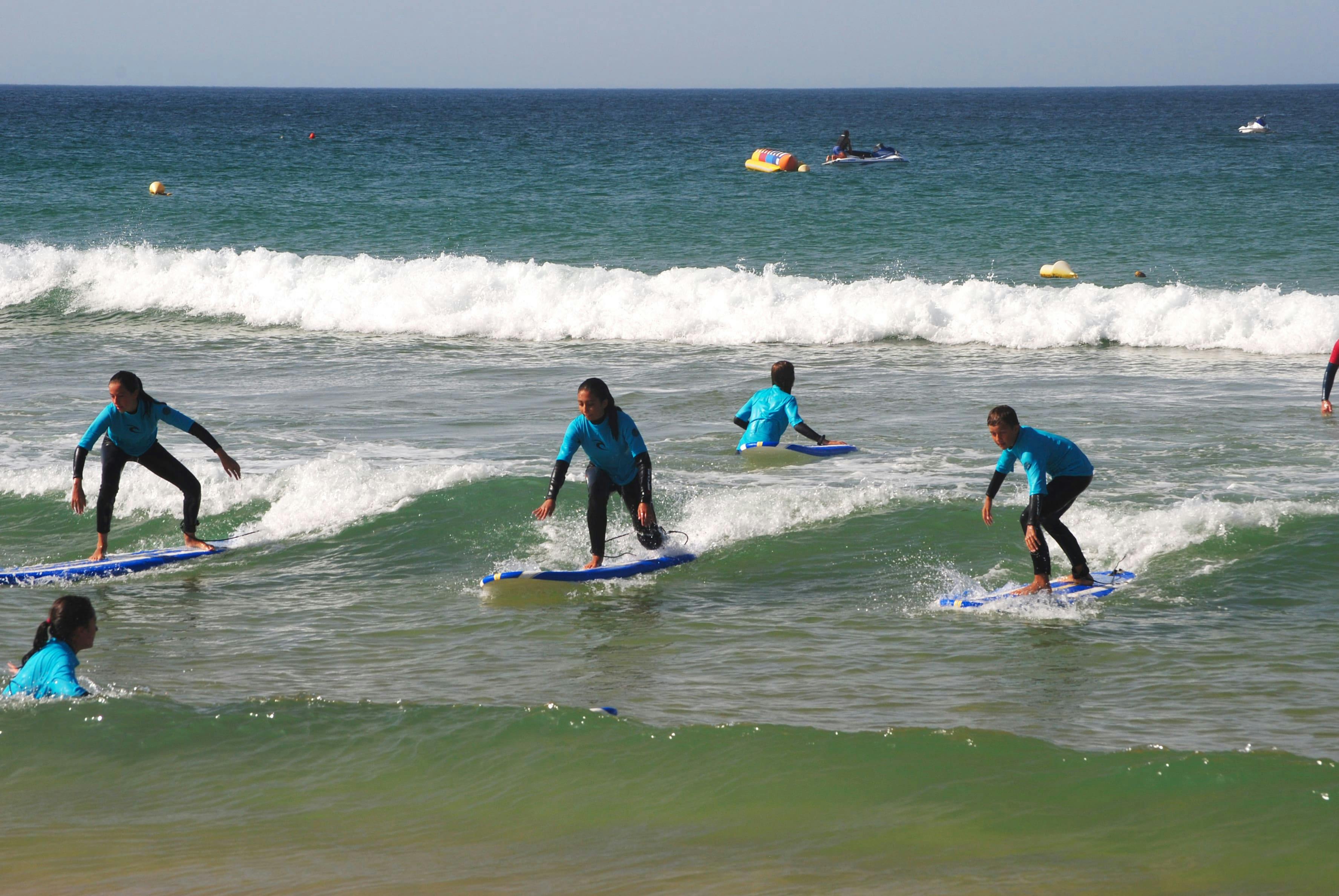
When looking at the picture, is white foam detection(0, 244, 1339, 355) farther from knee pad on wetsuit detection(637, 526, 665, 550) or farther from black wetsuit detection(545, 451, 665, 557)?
black wetsuit detection(545, 451, 665, 557)

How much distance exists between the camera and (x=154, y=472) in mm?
9930

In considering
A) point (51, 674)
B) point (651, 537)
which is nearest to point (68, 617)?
point (51, 674)

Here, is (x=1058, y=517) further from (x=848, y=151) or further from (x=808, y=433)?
(x=848, y=151)

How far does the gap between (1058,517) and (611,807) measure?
398 cm

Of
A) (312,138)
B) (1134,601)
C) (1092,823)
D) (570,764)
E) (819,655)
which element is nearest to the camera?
(1092,823)

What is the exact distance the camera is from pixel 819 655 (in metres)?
7.60

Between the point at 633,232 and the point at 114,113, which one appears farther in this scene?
the point at 114,113

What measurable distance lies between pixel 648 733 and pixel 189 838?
2.14 meters

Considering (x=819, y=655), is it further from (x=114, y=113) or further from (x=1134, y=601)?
(x=114, y=113)

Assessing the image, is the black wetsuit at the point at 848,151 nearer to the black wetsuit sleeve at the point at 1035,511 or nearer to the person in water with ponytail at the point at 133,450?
the person in water with ponytail at the point at 133,450

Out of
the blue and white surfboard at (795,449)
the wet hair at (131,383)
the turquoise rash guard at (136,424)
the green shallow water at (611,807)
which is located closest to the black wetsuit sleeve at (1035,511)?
the green shallow water at (611,807)

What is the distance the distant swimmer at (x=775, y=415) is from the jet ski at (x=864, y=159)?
126 feet


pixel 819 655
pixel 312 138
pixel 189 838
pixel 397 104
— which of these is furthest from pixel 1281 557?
pixel 397 104

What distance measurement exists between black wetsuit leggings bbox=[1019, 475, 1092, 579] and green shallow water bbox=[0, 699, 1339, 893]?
2.37 meters
